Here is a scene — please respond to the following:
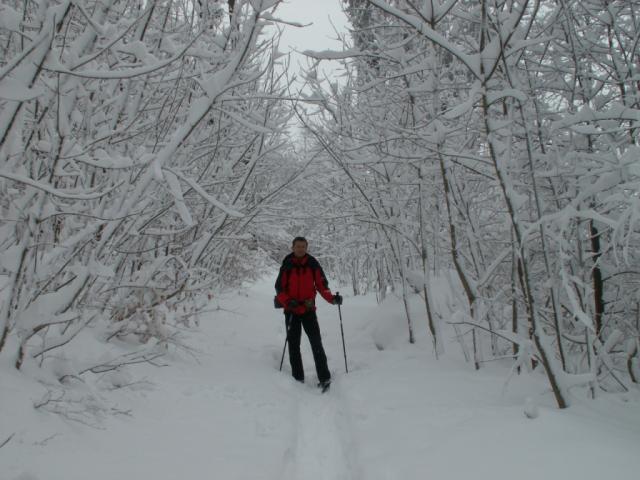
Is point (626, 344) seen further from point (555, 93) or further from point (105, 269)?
point (105, 269)

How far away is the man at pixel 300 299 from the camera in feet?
18.2

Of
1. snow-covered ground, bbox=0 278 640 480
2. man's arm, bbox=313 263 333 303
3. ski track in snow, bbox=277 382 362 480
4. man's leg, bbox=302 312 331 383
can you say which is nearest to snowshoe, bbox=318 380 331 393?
man's leg, bbox=302 312 331 383

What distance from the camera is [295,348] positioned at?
→ 557cm

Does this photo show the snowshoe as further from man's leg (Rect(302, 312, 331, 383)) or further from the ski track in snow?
the ski track in snow

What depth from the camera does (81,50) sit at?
5.39 feet

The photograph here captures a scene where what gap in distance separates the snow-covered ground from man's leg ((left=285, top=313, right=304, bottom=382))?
0.36 metres

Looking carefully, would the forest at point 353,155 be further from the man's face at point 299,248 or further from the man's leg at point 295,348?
the man's leg at point 295,348

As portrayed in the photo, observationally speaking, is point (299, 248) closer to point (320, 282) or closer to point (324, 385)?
point (320, 282)

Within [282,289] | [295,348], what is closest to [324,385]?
[295,348]

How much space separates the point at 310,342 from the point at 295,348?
241 millimetres

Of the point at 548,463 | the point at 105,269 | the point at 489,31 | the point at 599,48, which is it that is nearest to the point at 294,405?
the point at 548,463

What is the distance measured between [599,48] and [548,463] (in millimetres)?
3138

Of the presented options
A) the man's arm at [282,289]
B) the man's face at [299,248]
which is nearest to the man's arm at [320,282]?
the man's face at [299,248]

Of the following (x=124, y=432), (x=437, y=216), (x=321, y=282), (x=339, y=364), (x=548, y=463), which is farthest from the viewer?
(x=339, y=364)
